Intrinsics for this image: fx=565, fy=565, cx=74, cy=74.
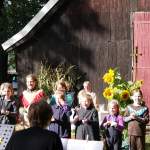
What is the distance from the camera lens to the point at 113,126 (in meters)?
8.99

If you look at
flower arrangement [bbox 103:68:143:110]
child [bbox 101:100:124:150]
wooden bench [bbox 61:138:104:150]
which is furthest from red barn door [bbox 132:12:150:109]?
wooden bench [bbox 61:138:104:150]

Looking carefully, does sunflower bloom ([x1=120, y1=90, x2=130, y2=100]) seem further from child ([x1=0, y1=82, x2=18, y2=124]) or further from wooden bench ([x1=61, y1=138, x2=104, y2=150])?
wooden bench ([x1=61, y1=138, x2=104, y2=150])

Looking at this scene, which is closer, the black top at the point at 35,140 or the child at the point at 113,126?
the black top at the point at 35,140

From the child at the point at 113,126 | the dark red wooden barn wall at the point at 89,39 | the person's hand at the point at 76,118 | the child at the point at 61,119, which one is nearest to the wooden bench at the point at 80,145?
the child at the point at 61,119

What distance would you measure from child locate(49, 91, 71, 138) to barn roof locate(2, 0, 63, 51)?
17.9 ft

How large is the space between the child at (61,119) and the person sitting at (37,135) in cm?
393

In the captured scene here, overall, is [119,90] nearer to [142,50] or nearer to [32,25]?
[142,50]

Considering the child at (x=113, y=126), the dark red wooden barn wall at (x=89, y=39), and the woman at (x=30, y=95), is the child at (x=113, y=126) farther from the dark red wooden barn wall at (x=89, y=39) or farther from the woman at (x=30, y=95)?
the dark red wooden barn wall at (x=89, y=39)

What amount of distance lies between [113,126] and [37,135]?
175 inches

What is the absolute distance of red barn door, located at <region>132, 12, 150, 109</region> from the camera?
1339 cm

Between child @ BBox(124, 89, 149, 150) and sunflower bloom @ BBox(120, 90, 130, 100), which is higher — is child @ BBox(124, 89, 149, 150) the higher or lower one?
the lower one

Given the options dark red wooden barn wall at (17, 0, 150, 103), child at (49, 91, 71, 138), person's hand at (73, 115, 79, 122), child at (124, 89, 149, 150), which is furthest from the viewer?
dark red wooden barn wall at (17, 0, 150, 103)

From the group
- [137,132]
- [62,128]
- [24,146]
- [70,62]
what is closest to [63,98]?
[62,128]

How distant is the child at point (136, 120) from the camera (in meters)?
9.24
